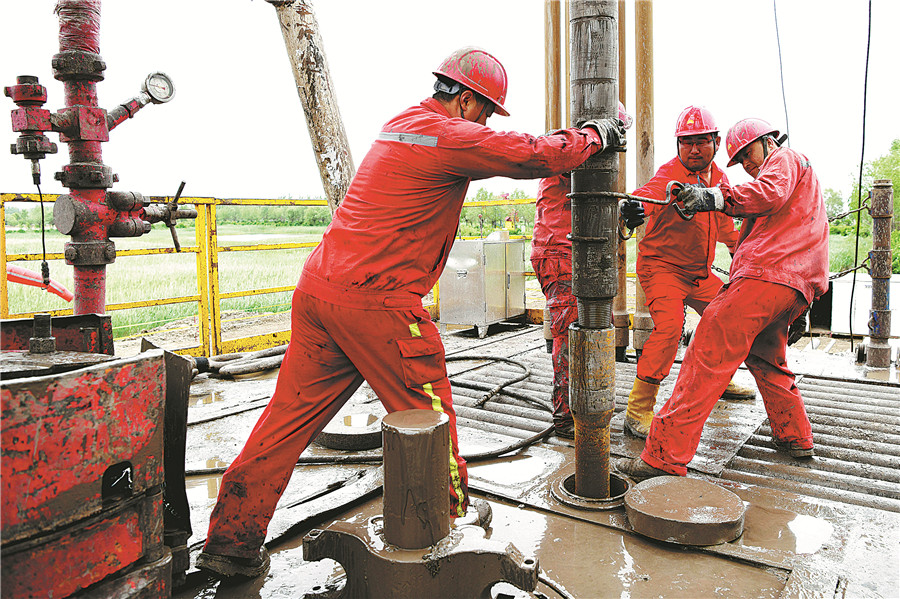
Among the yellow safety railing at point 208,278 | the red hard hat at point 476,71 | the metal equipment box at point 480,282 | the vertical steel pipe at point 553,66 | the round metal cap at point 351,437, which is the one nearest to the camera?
the red hard hat at point 476,71

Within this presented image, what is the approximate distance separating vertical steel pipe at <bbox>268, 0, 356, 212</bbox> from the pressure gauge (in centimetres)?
89

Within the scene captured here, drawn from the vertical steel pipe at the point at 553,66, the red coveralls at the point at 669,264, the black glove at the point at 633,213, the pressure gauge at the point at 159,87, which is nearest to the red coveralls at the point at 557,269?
the black glove at the point at 633,213

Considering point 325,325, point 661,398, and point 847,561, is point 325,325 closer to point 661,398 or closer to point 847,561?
point 847,561

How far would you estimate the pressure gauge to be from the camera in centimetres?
347

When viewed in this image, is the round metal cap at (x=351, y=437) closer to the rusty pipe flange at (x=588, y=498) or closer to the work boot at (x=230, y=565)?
the rusty pipe flange at (x=588, y=498)

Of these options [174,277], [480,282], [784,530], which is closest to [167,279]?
[174,277]

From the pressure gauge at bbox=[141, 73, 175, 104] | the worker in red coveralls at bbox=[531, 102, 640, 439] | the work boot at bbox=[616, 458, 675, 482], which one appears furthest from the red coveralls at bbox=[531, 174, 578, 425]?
the pressure gauge at bbox=[141, 73, 175, 104]

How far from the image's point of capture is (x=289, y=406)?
2.38 metres

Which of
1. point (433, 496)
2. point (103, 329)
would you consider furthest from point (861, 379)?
Result: point (103, 329)

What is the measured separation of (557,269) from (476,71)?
6.15ft

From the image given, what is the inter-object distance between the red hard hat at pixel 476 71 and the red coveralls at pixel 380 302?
22 centimetres

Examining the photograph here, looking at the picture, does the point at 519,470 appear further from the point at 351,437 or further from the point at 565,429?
the point at 351,437

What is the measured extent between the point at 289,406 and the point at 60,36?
2.26 m

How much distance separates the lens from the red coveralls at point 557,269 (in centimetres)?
405
